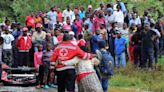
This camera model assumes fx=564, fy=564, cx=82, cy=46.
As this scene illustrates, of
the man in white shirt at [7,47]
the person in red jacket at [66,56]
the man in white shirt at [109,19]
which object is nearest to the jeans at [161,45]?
the man in white shirt at [109,19]

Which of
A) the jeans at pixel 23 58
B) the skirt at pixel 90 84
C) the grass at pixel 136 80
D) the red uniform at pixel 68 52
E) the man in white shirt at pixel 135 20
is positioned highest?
the man in white shirt at pixel 135 20

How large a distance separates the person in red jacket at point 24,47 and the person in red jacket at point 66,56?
7043 mm

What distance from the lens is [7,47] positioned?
71.1 feet

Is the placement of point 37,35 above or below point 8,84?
above

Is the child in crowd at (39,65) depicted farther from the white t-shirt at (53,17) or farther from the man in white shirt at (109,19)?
the white t-shirt at (53,17)

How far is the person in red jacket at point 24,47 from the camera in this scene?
21.5 m

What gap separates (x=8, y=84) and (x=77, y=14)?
6822mm

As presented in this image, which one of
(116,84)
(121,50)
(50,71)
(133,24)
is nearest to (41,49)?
(50,71)

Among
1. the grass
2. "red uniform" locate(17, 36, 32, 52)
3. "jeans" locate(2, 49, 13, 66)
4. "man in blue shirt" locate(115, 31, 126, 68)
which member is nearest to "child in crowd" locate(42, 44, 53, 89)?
the grass

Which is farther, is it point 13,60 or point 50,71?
point 13,60

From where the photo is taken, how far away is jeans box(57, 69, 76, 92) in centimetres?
1445

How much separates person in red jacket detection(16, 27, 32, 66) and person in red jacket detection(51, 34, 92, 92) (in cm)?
704

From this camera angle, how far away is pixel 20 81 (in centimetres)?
1895

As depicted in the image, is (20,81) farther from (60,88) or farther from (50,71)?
(60,88)
